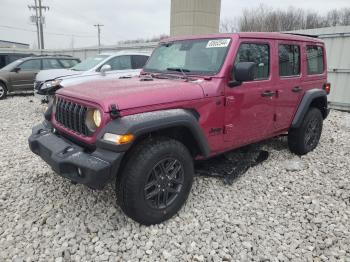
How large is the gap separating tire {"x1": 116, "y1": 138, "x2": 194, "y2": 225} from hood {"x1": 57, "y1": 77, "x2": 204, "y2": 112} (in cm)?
41

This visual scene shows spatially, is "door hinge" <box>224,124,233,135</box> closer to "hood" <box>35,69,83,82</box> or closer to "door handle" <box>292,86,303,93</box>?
"door handle" <box>292,86,303,93</box>

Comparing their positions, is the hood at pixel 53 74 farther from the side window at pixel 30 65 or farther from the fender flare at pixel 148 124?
the fender flare at pixel 148 124

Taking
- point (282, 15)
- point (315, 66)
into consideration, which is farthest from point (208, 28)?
point (282, 15)

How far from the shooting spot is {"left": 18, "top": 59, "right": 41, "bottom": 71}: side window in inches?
451

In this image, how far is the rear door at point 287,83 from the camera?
419 centimetres

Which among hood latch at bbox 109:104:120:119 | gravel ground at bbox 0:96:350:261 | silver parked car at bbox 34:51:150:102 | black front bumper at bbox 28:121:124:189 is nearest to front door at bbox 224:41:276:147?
gravel ground at bbox 0:96:350:261

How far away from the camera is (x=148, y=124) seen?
2645 millimetres

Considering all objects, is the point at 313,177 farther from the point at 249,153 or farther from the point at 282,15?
the point at 282,15

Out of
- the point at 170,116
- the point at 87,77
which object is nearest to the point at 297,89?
the point at 170,116

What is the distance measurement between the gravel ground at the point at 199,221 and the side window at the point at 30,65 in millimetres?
8133

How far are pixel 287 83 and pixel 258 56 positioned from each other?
29.3 inches

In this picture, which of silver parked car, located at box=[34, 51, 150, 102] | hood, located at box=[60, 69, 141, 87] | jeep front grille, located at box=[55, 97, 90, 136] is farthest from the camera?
silver parked car, located at box=[34, 51, 150, 102]

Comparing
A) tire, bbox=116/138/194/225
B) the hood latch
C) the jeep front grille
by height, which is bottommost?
tire, bbox=116/138/194/225

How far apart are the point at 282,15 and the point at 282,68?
2881 cm
